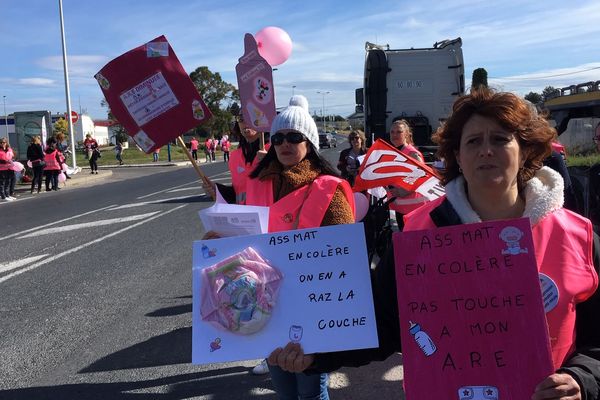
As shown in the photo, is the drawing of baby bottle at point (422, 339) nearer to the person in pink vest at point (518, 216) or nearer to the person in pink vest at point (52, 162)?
the person in pink vest at point (518, 216)

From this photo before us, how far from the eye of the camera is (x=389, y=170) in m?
4.07

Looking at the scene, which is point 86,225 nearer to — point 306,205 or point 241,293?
point 306,205

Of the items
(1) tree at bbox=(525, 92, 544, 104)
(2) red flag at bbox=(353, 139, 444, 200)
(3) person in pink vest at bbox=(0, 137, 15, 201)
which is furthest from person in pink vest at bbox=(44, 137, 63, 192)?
(2) red flag at bbox=(353, 139, 444, 200)

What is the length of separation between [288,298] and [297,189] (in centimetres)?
76

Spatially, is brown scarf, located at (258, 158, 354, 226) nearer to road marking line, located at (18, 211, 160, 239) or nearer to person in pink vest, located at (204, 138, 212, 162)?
road marking line, located at (18, 211, 160, 239)

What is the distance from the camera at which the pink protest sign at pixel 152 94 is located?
329cm

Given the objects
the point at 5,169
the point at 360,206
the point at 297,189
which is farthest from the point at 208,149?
the point at 297,189

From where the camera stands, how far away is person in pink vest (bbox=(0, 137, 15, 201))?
1625 cm

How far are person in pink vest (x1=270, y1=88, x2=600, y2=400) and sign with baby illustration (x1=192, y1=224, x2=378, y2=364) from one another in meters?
0.07

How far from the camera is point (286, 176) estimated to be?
98.5 inches

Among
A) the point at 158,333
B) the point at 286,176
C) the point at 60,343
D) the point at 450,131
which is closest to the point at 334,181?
the point at 286,176

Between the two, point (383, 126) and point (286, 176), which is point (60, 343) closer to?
point (286, 176)

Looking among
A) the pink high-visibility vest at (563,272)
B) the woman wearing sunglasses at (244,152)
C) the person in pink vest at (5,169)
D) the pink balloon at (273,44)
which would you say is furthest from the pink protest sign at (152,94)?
the person in pink vest at (5,169)

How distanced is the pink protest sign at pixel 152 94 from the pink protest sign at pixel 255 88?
13.9 inches
